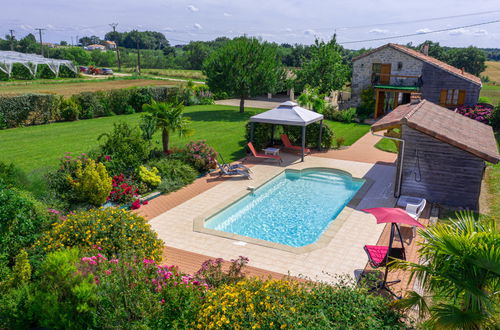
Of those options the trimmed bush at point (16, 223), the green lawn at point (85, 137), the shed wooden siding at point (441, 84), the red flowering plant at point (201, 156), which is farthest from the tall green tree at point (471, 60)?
the trimmed bush at point (16, 223)

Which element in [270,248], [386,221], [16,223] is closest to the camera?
[386,221]

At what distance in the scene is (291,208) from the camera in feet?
45.7

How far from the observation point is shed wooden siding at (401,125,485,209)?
13109mm

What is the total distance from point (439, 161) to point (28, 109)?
24.8 m

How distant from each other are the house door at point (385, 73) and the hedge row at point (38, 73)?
48.8 meters

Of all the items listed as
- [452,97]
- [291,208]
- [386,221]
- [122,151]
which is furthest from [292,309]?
[452,97]

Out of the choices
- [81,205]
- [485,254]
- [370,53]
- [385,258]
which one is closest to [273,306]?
[485,254]

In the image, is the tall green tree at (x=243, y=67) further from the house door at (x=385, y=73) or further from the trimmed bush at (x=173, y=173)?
the trimmed bush at (x=173, y=173)

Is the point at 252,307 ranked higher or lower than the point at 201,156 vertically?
lower

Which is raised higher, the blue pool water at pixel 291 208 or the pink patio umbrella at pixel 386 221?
the pink patio umbrella at pixel 386 221

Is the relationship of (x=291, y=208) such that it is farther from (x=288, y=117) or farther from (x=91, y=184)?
(x=91, y=184)

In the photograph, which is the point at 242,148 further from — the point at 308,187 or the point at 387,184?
the point at 387,184

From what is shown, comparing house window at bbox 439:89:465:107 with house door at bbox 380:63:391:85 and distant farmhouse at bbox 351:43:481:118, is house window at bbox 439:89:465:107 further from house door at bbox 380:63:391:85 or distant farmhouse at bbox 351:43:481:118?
house door at bbox 380:63:391:85

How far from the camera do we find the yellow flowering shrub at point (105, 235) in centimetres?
803
